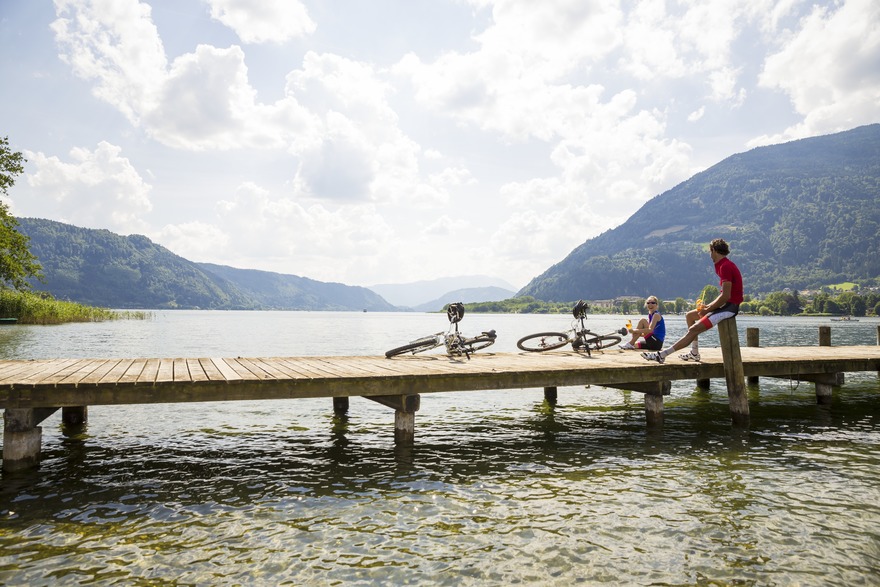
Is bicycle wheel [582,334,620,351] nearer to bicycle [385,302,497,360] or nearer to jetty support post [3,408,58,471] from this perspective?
bicycle [385,302,497,360]

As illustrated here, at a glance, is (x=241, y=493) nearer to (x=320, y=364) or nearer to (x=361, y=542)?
(x=361, y=542)

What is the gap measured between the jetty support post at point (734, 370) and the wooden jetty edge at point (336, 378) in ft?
0.09

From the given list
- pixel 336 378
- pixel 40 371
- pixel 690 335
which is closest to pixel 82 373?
pixel 40 371

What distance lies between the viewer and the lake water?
20.3 feet

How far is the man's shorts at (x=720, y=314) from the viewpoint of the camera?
12711 mm

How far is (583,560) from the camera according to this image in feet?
21.1

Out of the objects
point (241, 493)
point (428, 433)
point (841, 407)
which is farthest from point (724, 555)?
point (841, 407)

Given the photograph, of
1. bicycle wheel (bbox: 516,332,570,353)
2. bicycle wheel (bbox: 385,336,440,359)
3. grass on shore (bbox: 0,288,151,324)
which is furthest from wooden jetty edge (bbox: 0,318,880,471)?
grass on shore (bbox: 0,288,151,324)

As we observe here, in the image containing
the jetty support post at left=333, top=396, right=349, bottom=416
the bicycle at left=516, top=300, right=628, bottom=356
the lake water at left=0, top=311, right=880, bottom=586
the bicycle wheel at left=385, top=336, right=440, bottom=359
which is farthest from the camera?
the bicycle at left=516, top=300, right=628, bottom=356

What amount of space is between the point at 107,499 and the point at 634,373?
1121 cm

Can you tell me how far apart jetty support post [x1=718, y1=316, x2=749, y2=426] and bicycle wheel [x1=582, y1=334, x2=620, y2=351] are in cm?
403

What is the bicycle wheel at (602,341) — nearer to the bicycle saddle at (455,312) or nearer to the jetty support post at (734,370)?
the jetty support post at (734,370)

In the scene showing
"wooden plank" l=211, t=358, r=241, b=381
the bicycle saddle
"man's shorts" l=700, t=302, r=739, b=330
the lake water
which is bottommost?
the lake water

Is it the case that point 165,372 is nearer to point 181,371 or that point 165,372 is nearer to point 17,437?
point 181,371
